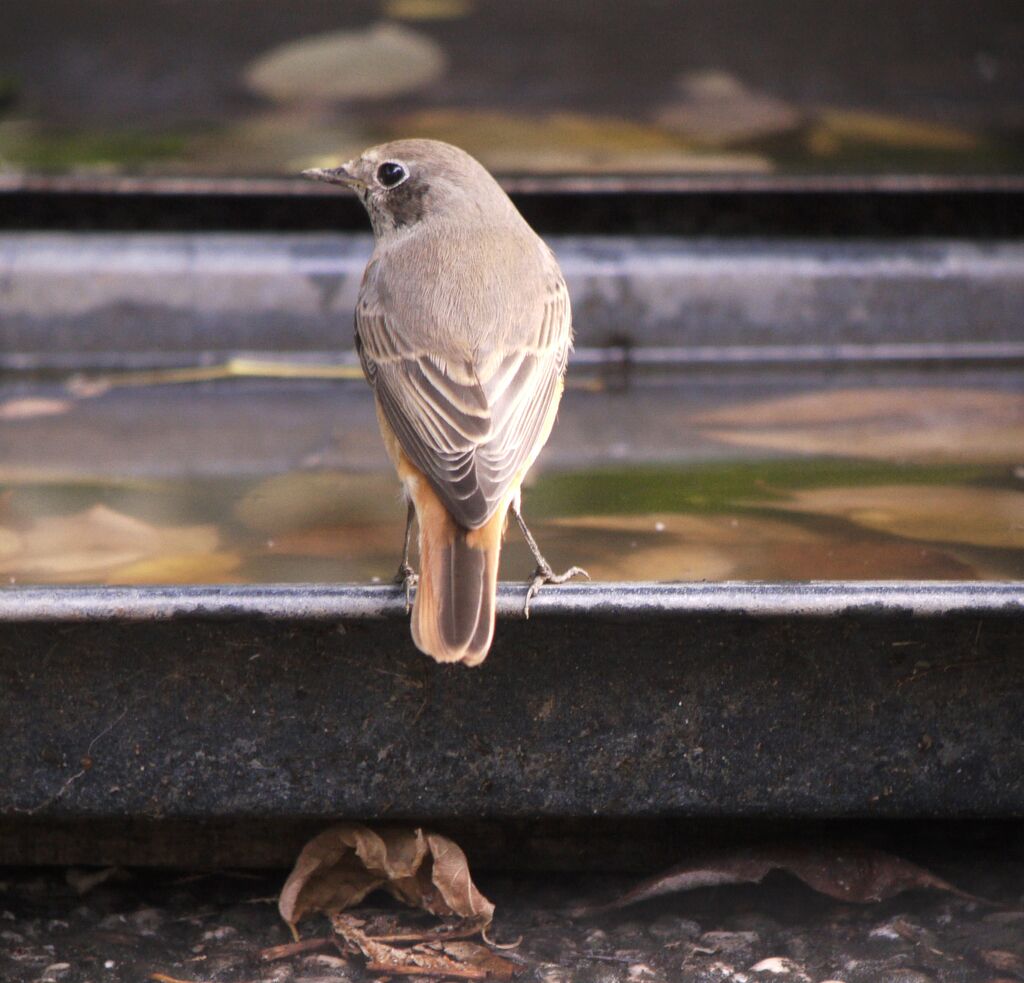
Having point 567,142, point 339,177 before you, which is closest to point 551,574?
point 339,177

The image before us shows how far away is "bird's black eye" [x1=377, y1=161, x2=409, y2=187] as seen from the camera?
4.69 metres

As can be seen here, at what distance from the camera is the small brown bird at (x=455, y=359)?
10.9 ft

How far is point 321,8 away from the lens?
690 centimetres

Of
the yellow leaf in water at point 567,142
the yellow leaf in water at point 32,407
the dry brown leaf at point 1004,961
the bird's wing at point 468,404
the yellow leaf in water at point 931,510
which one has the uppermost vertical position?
the yellow leaf in water at point 567,142

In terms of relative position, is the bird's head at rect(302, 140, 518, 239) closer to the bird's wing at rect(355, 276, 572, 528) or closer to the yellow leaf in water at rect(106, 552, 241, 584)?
the bird's wing at rect(355, 276, 572, 528)

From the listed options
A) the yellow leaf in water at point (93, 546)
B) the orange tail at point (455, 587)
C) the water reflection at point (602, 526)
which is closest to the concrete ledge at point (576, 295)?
the water reflection at point (602, 526)

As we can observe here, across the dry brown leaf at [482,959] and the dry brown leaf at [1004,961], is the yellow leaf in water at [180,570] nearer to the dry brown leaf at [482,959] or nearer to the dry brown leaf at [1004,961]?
the dry brown leaf at [482,959]

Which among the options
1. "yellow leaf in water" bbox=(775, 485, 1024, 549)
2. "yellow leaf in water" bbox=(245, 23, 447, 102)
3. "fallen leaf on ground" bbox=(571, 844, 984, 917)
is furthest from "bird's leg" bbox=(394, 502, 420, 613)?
"yellow leaf in water" bbox=(245, 23, 447, 102)

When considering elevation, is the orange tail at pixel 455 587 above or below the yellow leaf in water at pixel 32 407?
below

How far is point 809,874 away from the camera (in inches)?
150

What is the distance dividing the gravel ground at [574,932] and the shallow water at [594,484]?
0.75 metres

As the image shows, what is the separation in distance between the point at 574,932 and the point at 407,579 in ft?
3.01

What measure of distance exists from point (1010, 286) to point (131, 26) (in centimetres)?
381

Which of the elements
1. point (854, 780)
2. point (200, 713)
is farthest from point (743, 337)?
point (200, 713)
